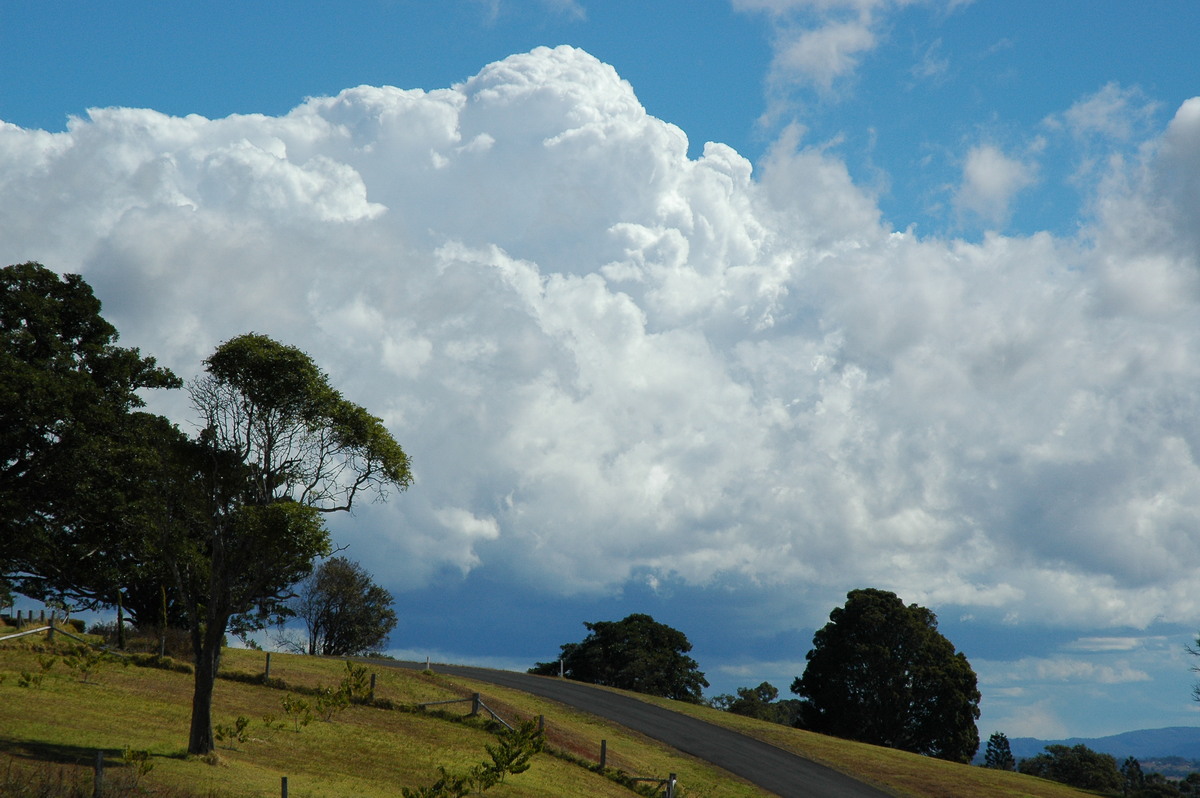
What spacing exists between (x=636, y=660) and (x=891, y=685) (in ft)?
72.0

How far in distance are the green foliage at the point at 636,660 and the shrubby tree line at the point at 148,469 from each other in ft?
151

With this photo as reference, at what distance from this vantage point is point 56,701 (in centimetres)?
3378

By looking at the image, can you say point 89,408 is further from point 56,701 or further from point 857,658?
point 857,658

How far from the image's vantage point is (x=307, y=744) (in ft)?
115

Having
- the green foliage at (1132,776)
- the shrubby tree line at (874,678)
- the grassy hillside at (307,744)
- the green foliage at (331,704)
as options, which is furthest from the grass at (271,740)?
the green foliage at (1132,776)

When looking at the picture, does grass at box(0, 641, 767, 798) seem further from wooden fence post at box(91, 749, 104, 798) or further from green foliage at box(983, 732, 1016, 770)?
green foliage at box(983, 732, 1016, 770)

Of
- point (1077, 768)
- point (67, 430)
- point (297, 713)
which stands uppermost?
point (67, 430)

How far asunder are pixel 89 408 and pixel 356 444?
1473cm

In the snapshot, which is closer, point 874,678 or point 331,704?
point 331,704

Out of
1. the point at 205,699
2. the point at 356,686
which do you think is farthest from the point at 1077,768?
the point at 205,699

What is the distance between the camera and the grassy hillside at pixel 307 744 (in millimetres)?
26219

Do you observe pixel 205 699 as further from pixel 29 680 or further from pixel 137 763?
pixel 29 680

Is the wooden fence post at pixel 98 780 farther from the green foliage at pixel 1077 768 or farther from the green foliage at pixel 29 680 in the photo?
the green foliage at pixel 1077 768

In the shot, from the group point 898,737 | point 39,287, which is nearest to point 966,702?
point 898,737
